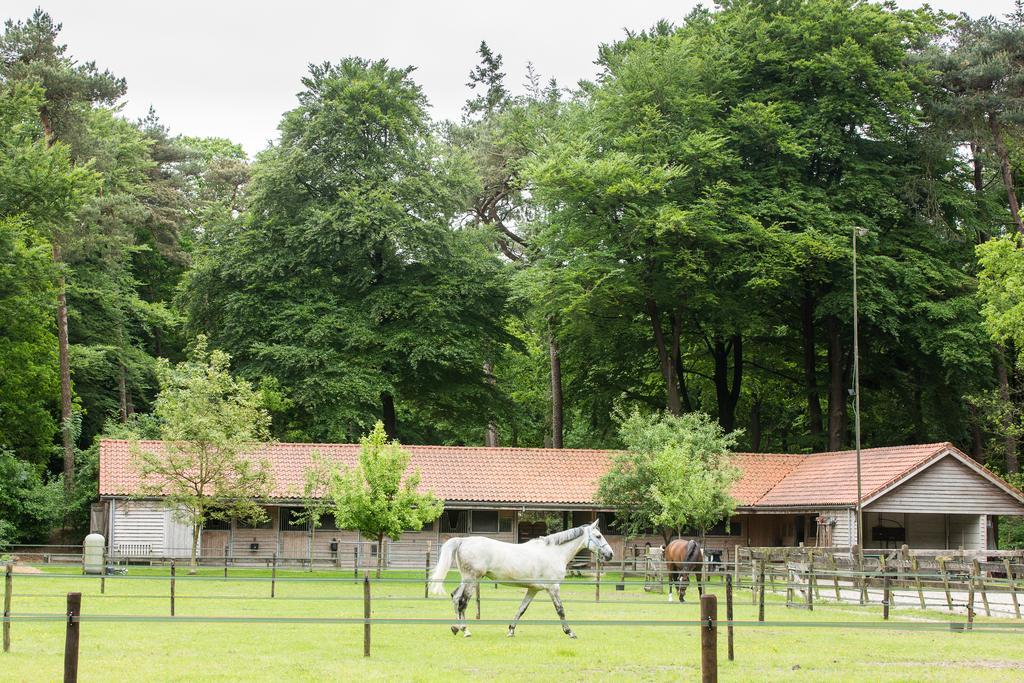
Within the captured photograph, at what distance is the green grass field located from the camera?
14.2 metres

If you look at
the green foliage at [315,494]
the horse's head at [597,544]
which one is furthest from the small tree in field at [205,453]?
the horse's head at [597,544]

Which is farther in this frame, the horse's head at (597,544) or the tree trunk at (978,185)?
the tree trunk at (978,185)

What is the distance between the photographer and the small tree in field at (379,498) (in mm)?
34094

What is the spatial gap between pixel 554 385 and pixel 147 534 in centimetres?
2519

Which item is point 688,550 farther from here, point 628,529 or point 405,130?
point 405,130

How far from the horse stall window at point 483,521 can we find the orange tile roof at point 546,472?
1.25 m

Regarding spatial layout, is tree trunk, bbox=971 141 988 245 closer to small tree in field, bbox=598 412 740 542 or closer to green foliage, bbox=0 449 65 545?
small tree in field, bbox=598 412 740 542

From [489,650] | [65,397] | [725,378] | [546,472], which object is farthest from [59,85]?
[489,650]

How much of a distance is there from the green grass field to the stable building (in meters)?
15.9

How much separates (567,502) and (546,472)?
7.95 feet

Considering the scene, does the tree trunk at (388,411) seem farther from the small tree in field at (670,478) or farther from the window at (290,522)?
the small tree in field at (670,478)

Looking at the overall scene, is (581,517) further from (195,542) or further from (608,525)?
(195,542)

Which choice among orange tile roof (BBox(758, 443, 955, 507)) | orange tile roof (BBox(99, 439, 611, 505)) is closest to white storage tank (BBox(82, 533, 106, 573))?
orange tile roof (BBox(99, 439, 611, 505))

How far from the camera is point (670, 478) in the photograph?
3650 centimetres
